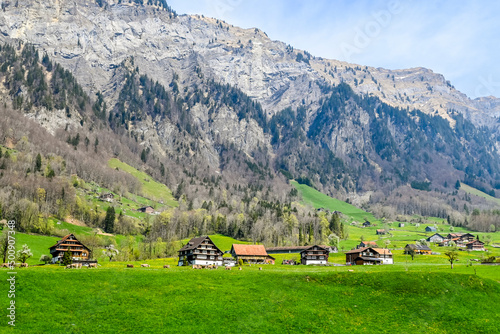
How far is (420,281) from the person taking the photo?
74812 millimetres

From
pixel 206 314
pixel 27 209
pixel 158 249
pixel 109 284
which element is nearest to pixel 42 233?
pixel 27 209

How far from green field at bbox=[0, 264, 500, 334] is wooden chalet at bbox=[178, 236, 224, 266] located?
2225 inches

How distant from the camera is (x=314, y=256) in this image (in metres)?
145

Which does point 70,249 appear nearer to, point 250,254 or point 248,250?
point 248,250

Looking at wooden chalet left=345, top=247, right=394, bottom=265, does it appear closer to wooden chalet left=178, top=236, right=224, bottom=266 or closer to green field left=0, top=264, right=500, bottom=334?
wooden chalet left=178, top=236, right=224, bottom=266

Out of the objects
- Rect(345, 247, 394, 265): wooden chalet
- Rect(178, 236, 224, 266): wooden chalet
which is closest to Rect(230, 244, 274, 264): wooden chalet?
Rect(178, 236, 224, 266): wooden chalet

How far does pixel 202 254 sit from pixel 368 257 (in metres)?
57.8

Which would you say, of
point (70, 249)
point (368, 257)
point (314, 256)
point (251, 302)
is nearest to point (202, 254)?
point (314, 256)

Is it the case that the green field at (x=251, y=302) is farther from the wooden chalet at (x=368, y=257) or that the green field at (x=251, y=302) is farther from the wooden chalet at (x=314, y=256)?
the wooden chalet at (x=368, y=257)

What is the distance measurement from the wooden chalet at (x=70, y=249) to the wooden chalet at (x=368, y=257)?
9116 cm

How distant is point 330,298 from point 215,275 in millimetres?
20789

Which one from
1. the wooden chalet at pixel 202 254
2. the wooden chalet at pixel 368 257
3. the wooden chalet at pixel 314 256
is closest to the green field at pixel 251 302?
the wooden chalet at pixel 202 254

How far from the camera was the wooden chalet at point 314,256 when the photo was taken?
14362cm

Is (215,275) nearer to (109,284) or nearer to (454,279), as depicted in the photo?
(109,284)
